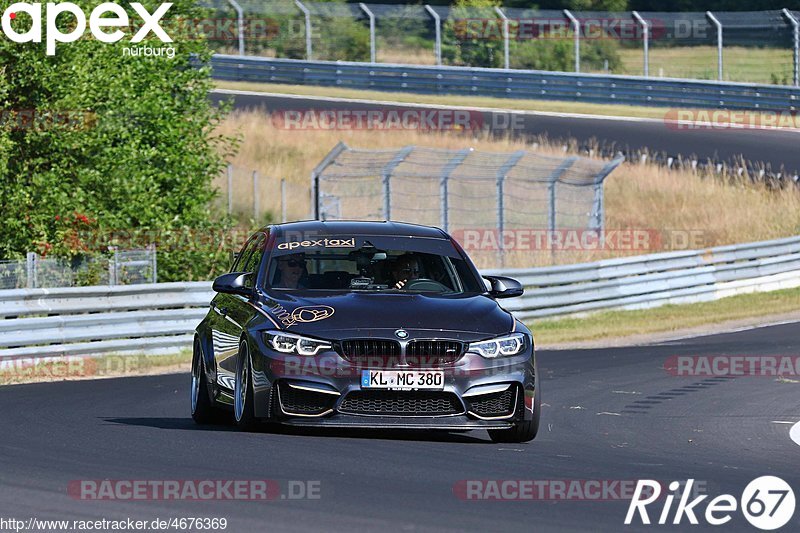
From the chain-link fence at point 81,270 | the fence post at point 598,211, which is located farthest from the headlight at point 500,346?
the fence post at point 598,211

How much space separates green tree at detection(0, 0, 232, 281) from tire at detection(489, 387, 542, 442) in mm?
13249

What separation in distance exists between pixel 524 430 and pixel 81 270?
38.4 ft

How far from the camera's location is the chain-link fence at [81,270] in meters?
19.0

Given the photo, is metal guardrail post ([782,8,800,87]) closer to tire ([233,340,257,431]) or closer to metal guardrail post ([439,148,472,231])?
metal guardrail post ([439,148,472,231])

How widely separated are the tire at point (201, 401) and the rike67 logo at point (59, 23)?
11.3 metres

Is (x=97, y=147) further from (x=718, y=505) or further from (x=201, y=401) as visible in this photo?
(x=718, y=505)

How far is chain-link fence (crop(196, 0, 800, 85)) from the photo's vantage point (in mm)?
46531

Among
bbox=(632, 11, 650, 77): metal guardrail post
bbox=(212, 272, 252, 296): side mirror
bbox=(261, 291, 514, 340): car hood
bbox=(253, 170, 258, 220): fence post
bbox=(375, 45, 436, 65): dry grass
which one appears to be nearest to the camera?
bbox=(261, 291, 514, 340): car hood

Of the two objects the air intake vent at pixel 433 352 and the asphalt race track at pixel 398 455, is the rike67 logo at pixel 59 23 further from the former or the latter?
the air intake vent at pixel 433 352

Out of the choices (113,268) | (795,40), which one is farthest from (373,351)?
(795,40)

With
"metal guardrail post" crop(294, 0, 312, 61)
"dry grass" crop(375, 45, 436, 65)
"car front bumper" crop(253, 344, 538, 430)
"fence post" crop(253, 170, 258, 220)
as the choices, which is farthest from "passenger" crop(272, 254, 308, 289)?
"dry grass" crop(375, 45, 436, 65)

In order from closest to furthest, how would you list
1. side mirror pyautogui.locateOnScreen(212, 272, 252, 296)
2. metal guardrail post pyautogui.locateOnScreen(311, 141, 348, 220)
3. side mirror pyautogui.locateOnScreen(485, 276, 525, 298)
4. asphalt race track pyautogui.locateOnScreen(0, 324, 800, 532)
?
asphalt race track pyautogui.locateOnScreen(0, 324, 800, 532)
side mirror pyautogui.locateOnScreen(212, 272, 252, 296)
side mirror pyautogui.locateOnScreen(485, 276, 525, 298)
metal guardrail post pyautogui.locateOnScreen(311, 141, 348, 220)

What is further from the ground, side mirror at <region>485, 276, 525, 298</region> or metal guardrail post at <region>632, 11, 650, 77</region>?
side mirror at <region>485, 276, 525, 298</region>

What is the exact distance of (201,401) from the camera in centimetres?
1153
